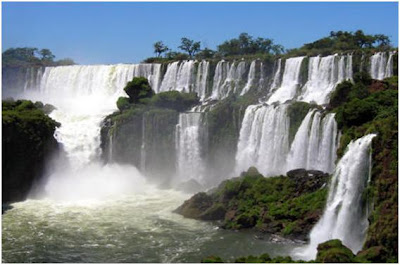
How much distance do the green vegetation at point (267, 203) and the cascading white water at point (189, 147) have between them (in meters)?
8.04

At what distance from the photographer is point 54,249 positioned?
2212 centimetres

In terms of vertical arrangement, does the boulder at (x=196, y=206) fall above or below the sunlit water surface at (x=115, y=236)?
above

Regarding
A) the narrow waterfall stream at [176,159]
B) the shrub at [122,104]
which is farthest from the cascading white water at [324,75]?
the shrub at [122,104]

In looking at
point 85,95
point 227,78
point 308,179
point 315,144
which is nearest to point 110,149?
point 227,78

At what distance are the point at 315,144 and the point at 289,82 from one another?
14.7m

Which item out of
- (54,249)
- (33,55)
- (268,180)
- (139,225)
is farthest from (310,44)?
(33,55)

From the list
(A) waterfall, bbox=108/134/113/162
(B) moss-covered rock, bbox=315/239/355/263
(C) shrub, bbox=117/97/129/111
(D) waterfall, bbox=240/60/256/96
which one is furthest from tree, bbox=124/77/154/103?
(B) moss-covered rock, bbox=315/239/355/263

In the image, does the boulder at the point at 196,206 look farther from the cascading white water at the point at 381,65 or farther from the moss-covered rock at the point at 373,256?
the cascading white water at the point at 381,65

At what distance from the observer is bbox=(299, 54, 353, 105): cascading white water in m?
39.0

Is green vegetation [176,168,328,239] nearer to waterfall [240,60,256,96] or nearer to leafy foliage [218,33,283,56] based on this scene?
waterfall [240,60,256,96]

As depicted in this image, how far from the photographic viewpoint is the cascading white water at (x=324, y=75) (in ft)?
128

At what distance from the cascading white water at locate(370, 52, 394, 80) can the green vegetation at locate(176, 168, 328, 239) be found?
1478 centimetres

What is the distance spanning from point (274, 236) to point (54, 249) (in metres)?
9.26

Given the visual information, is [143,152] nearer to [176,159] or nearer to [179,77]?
[176,159]
